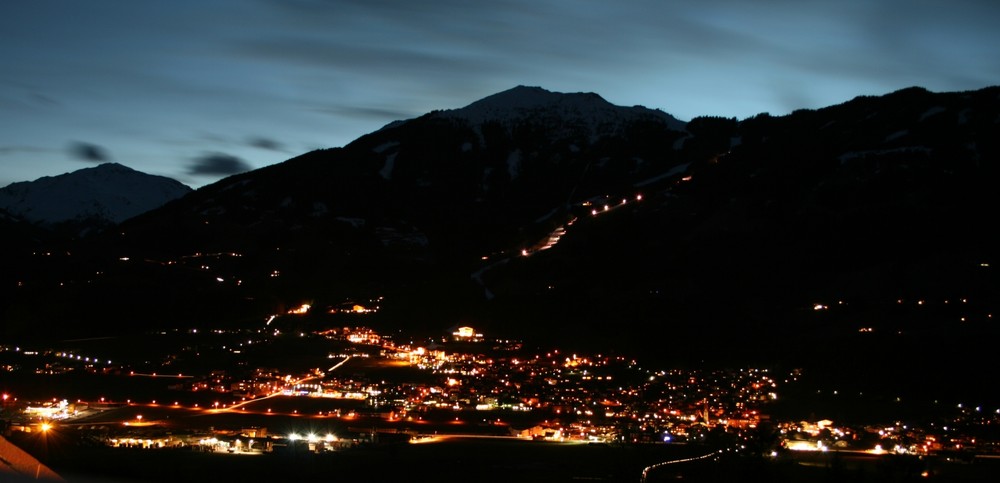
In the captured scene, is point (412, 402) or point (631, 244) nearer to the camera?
point (412, 402)

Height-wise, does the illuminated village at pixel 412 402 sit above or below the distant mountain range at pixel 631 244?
below

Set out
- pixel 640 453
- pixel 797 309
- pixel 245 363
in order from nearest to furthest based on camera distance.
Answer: pixel 640 453 < pixel 245 363 < pixel 797 309

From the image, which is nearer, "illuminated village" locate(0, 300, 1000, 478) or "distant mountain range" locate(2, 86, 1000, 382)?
"illuminated village" locate(0, 300, 1000, 478)

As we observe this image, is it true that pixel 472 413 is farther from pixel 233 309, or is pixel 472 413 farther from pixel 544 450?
pixel 233 309

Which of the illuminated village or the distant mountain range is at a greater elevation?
the distant mountain range

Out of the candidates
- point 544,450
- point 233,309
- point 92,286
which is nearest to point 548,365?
point 544,450

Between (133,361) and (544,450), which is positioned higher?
(133,361)

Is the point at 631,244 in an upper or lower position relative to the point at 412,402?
upper

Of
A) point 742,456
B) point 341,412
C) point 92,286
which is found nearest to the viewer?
point 742,456
